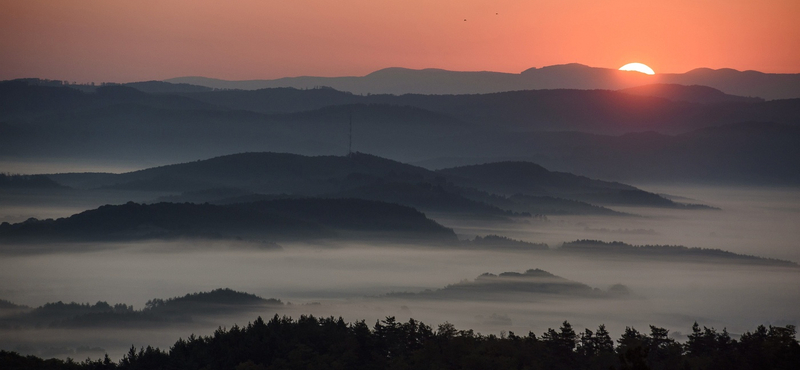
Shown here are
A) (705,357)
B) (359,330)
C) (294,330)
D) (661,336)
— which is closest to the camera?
(705,357)

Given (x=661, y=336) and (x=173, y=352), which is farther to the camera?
(x=173, y=352)

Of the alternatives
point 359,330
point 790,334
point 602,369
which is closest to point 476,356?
point 602,369

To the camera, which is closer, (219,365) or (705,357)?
(705,357)

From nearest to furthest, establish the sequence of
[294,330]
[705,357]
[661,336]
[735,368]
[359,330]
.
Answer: [735,368], [705,357], [661,336], [359,330], [294,330]

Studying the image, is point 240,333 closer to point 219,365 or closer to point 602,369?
point 219,365

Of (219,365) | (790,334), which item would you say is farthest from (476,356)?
(219,365)

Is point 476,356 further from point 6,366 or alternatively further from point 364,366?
point 6,366
